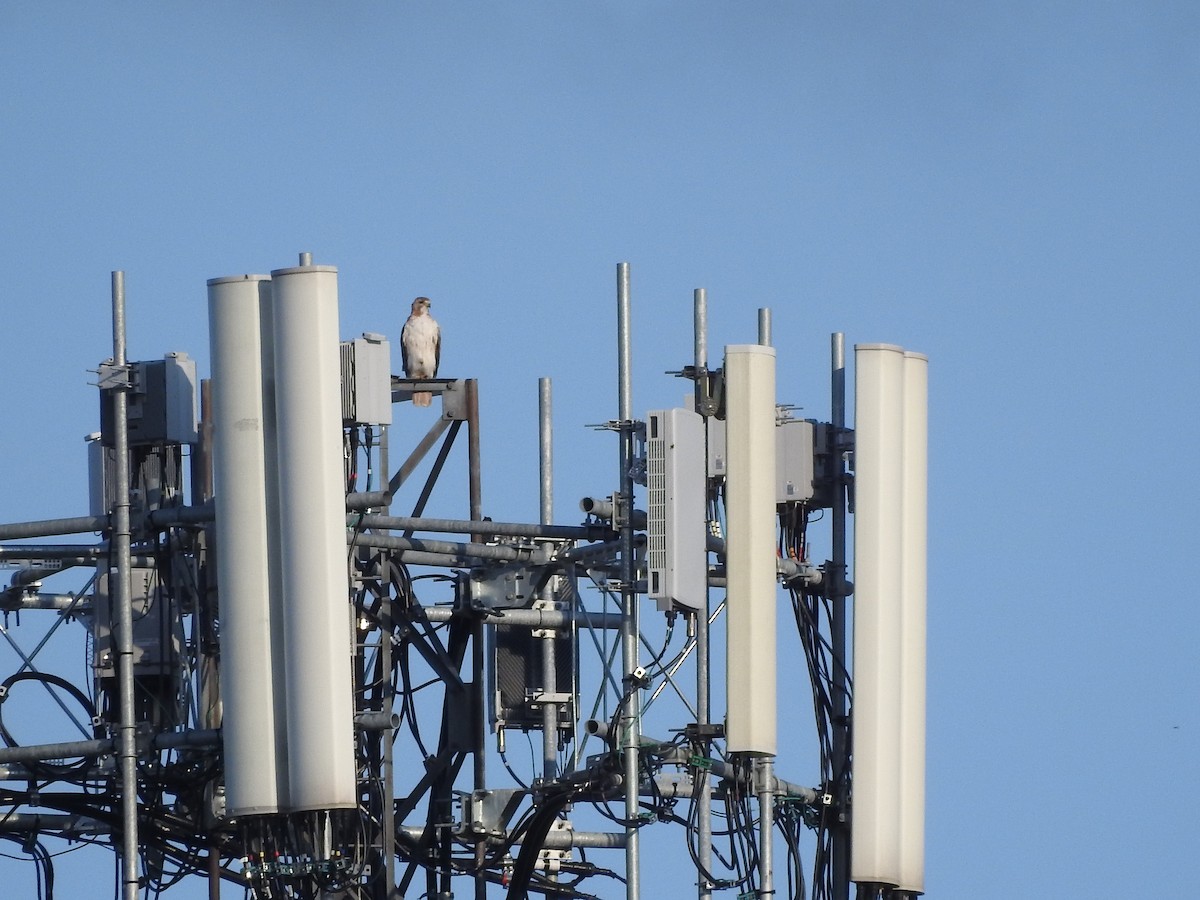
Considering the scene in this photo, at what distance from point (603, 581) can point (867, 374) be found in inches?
156

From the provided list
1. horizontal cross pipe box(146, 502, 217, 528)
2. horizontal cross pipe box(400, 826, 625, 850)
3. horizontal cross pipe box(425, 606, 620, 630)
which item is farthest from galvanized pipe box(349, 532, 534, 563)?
horizontal cross pipe box(400, 826, 625, 850)

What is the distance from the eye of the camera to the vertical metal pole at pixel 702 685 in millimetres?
43250

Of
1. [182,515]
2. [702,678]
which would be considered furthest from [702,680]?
[182,515]

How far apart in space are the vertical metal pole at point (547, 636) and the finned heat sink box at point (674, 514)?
4.69 metres

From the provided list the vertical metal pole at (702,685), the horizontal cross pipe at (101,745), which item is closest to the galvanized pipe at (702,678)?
the vertical metal pole at (702,685)

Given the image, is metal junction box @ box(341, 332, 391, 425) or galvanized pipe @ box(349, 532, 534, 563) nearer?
metal junction box @ box(341, 332, 391, 425)

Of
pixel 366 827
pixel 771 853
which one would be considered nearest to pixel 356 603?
pixel 366 827

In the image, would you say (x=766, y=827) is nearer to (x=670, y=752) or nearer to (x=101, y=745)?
(x=670, y=752)

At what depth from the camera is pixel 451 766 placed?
47.2m

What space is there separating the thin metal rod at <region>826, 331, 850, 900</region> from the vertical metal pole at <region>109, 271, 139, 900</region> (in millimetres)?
8618

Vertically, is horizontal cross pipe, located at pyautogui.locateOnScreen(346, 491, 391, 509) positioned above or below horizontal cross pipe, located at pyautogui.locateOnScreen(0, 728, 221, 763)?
above

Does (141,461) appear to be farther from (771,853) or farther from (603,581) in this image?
(771,853)

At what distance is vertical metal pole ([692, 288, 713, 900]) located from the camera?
43.2 m

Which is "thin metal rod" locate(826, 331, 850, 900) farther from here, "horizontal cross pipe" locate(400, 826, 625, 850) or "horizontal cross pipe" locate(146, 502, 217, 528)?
"horizontal cross pipe" locate(146, 502, 217, 528)
